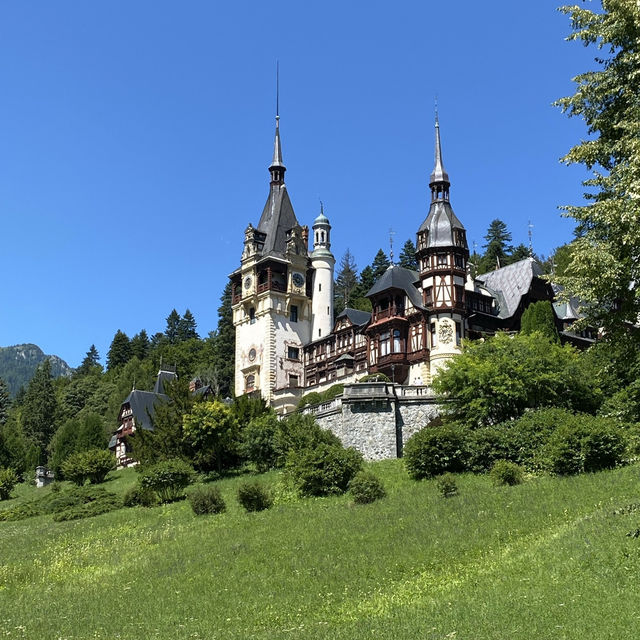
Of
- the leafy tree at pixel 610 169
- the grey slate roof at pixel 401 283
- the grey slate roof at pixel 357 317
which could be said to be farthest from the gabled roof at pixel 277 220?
the leafy tree at pixel 610 169

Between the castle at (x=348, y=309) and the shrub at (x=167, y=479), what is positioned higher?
the castle at (x=348, y=309)

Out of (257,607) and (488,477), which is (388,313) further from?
(257,607)

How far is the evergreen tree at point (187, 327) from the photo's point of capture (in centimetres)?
13375

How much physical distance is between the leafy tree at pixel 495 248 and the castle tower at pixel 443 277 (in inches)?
1407

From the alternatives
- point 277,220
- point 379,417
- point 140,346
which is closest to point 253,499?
point 379,417

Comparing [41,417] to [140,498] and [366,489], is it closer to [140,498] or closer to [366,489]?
[140,498]

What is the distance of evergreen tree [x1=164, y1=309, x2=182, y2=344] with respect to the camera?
442 ft

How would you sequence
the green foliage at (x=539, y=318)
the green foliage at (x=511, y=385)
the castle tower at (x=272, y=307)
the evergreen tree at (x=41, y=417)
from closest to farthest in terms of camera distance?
the green foliage at (x=511, y=385) < the green foliage at (x=539, y=318) < the castle tower at (x=272, y=307) < the evergreen tree at (x=41, y=417)

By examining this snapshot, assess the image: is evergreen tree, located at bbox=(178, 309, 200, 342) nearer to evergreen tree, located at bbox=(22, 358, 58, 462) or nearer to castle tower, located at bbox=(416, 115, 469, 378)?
evergreen tree, located at bbox=(22, 358, 58, 462)

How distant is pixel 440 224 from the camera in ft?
198

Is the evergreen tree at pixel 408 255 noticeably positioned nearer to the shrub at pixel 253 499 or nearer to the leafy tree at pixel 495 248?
the leafy tree at pixel 495 248

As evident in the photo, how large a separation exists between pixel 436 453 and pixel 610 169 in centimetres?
1832

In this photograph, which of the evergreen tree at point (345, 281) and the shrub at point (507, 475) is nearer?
the shrub at point (507, 475)

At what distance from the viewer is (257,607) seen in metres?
19.2
